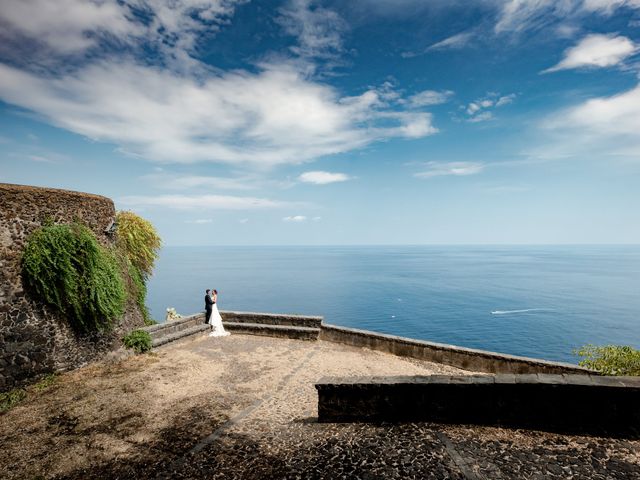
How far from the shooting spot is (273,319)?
16453 millimetres

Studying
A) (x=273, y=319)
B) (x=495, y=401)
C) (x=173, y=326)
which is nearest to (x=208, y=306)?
(x=173, y=326)

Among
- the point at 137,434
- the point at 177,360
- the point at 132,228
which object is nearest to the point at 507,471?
the point at 137,434

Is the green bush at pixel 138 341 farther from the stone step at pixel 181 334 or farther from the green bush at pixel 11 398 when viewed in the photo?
the green bush at pixel 11 398

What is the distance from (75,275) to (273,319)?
331 inches

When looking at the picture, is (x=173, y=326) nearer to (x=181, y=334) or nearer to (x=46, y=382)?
(x=181, y=334)

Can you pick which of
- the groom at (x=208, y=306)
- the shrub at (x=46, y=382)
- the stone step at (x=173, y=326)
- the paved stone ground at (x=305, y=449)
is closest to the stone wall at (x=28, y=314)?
the shrub at (x=46, y=382)

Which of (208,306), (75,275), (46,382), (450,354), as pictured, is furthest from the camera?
(208,306)

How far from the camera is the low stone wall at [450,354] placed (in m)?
10.6

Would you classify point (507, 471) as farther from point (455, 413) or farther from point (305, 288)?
point (305, 288)

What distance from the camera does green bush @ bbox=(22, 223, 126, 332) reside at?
1012 centimetres

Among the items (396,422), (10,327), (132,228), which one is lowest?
(396,422)

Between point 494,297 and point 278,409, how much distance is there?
3690 inches

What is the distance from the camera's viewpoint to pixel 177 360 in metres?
12.4

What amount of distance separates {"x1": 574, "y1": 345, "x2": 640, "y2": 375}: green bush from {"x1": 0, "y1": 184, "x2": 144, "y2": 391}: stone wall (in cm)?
1631
